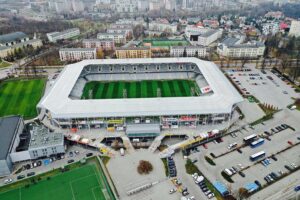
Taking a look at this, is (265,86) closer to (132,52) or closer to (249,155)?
(249,155)

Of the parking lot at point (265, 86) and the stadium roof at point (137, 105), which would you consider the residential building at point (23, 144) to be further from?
the parking lot at point (265, 86)

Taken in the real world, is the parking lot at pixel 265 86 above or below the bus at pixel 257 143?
above

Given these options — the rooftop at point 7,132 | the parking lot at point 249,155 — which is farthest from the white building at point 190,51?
the rooftop at point 7,132

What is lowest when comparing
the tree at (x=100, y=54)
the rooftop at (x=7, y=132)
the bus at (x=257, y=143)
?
the bus at (x=257, y=143)

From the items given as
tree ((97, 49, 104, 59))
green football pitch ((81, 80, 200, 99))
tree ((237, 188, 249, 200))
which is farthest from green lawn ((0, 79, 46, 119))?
tree ((237, 188, 249, 200))

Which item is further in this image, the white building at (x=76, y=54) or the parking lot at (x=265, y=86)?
the white building at (x=76, y=54)

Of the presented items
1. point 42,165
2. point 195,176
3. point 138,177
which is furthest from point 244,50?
point 42,165

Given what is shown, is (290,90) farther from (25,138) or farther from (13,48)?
(13,48)

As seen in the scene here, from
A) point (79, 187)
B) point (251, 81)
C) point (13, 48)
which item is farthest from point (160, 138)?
point (13, 48)
